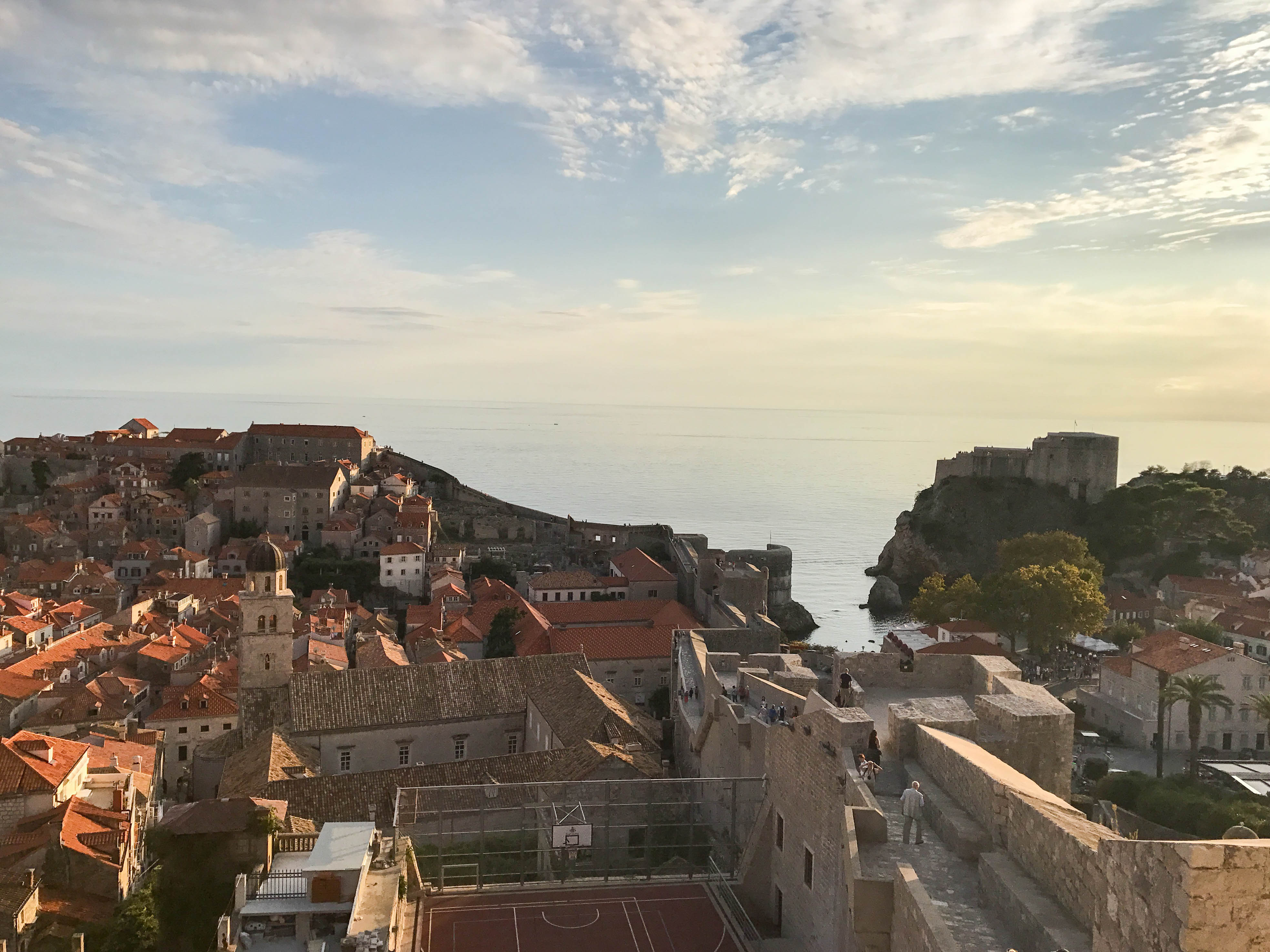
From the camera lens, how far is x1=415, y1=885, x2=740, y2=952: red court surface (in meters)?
10.9

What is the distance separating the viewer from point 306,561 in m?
51.4

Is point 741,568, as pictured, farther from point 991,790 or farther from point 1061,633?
point 991,790

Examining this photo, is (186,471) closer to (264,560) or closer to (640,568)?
(640,568)

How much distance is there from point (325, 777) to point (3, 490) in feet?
200

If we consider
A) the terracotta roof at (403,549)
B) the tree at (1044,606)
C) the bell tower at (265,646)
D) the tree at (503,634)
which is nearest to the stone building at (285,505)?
the terracotta roof at (403,549)

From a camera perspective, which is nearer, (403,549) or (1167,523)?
(403,549)

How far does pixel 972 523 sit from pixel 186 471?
53.5 m

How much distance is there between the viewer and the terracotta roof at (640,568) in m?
43.2

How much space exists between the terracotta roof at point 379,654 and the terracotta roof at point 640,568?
40.1 ft

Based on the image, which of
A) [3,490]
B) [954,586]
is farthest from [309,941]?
[3,490]

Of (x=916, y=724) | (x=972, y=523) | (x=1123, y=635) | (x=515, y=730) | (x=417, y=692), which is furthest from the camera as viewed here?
(x=972, y=523)

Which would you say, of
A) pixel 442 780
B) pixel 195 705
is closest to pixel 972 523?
pixel 195 705

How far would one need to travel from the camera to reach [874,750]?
8.70 m

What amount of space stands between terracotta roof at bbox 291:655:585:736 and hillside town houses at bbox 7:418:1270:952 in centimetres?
7
